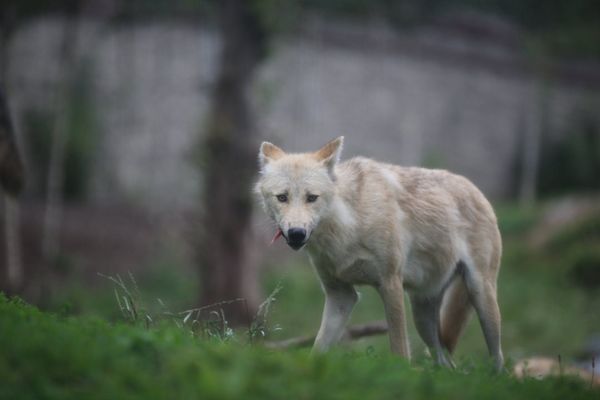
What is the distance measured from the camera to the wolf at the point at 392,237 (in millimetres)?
6348

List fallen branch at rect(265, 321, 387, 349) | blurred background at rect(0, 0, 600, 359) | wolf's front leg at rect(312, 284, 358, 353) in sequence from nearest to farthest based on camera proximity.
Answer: wolf's front leg at rect(312, 284, 358, 353), fallen branch at rect(265, 321, 387, 349), blurred background at rect(0, 0, 600, 359)

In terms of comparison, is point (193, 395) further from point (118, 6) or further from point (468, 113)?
point (468, 113)

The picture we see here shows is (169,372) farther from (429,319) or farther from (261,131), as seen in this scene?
(261,131)

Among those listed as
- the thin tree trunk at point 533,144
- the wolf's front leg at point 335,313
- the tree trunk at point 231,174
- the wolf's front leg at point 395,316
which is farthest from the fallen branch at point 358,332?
the thin tree trunk at point 533,144

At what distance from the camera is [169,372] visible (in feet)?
13.5

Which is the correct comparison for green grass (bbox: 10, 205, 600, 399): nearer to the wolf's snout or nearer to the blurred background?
the wolf's snout

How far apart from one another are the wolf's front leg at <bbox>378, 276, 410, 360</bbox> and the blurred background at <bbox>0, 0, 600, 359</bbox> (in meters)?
4.66

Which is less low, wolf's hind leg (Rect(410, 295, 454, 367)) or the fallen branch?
wolf's hind leg (Rect(410, 295, 454, 367))

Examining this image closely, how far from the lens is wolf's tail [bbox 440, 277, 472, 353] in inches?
289

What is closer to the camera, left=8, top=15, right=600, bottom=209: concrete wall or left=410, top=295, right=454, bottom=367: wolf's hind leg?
left=410, top=295, right=454, bottom=367: wolf's hind leg

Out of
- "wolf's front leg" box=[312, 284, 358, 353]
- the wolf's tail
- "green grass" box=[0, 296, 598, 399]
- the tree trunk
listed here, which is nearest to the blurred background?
the tree trunk

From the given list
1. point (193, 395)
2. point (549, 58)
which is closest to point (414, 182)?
point (193, 395)

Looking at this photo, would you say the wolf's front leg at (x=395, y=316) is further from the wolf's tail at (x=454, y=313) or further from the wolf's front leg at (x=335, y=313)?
the wolf's tail at (x=454, y=313)

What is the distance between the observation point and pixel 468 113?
28906mm
